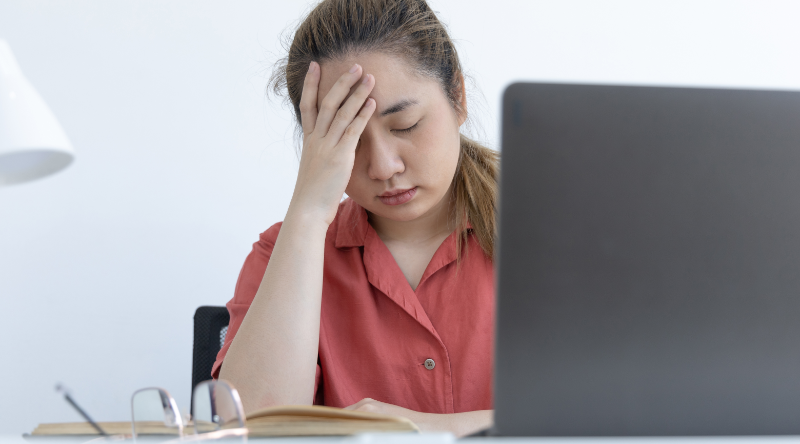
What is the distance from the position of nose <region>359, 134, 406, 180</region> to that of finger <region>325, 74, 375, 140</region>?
4cm

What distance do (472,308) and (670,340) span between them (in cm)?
68

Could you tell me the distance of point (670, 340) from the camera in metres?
0.47

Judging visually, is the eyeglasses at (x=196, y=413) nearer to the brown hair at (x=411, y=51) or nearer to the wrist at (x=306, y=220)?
the wrist at (x=306, y=220)

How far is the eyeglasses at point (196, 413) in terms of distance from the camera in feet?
1.63

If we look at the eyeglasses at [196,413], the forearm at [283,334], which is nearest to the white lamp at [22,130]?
the eyeglasses at [196,413]

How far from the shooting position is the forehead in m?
1.03

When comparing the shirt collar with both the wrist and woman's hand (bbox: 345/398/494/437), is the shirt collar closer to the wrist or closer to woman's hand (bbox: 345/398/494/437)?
the wrist

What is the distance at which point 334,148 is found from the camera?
104 cm

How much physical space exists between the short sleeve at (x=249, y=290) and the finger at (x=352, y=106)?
31 cm

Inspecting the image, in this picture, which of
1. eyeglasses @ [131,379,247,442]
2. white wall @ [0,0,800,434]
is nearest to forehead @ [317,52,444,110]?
eyeglasses @ [131,379,247,442]

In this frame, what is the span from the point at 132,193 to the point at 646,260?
1663 mm

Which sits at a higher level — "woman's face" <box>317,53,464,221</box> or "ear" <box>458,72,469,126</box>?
"ear" <box>458,72,469,126</box>

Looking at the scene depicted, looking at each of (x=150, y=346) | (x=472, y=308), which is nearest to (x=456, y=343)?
(x=472, y=308)

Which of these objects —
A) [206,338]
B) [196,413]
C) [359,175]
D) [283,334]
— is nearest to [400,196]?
[359,175]
